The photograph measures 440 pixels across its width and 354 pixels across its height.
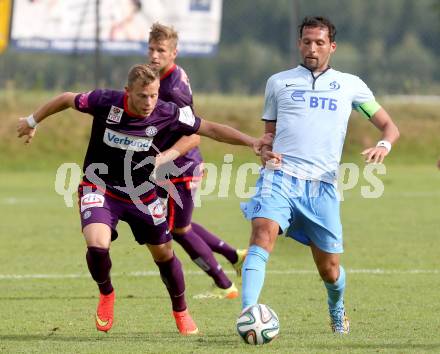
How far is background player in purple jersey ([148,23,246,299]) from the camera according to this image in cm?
880

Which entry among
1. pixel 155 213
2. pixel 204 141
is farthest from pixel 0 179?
pixel 155 213

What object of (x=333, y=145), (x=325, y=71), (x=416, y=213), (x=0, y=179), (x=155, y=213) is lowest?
(x=0, y=179)

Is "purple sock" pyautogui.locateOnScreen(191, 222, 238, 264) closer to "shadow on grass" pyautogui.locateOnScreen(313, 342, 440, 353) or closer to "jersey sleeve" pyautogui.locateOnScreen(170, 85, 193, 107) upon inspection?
"jersey sleeve" pyautogui.locateOnScreen(170, 85, 193, 107)

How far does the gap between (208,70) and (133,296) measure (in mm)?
22858

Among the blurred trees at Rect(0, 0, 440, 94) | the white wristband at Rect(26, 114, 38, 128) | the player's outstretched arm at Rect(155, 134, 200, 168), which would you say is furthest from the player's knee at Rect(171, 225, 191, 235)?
the blurred trees at Rect(0, 0, 440, 94)

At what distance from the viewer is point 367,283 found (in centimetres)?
973

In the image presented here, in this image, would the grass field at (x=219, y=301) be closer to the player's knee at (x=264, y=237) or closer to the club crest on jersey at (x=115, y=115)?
the player's knee at (x=264, y=237)

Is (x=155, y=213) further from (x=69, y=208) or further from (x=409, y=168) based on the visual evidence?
(x=409, y=168)

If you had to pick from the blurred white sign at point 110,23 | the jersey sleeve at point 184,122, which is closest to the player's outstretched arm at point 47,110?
the jersey sleeve at point 184,122

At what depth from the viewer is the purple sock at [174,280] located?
24.6 feet

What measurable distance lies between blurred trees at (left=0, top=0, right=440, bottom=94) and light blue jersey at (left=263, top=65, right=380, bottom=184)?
17402 mm

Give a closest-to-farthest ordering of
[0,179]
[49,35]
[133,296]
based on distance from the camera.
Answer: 1. [133,296]
2. [0,179]
3. [49,35]

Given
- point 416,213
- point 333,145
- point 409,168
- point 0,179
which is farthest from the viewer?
point 409,168

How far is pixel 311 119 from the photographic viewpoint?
22.7 ft
